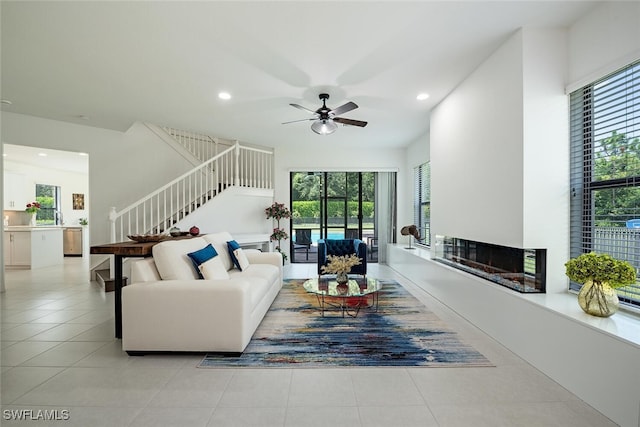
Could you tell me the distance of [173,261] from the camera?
2.83 metres

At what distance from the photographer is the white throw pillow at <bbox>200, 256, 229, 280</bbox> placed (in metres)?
2.93

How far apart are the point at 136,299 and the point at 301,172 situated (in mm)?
5402

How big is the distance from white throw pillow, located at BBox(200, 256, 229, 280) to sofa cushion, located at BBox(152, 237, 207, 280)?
147 millimetres

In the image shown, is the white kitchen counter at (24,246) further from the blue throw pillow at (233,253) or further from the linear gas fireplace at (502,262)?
the linear gas fireplace at (502,262)

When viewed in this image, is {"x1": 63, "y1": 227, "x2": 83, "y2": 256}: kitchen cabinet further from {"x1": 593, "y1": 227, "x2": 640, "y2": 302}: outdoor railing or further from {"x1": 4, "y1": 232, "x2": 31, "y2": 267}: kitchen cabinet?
{"x1": 593, "y1": 227, "x2": 640, "y2": 302}: outdoor railing

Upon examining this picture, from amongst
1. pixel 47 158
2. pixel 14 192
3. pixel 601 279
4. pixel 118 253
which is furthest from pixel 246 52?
pixel 14 192

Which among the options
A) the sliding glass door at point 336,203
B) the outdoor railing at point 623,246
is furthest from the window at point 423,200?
the outdoor railing at point 623,246

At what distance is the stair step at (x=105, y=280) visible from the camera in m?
4.68

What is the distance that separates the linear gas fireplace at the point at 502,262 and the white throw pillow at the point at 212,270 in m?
2.80

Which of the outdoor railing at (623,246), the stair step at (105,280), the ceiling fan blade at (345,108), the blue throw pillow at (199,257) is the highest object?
the ceiling fan blade at (345,108)

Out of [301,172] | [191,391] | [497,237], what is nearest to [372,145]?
[301,172]

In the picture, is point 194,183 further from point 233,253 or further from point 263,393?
point 263,393

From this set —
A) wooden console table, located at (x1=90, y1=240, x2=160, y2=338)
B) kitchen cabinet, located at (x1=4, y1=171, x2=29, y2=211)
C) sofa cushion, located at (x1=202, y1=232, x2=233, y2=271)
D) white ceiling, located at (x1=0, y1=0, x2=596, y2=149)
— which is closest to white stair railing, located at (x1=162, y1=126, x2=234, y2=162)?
white ceiling, located at (x1=0, y1=0, x2=596, y2=149)

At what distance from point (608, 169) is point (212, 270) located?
11.4 feet
